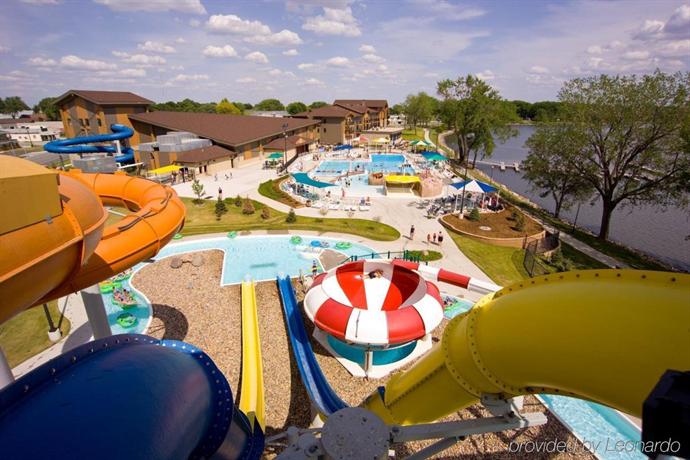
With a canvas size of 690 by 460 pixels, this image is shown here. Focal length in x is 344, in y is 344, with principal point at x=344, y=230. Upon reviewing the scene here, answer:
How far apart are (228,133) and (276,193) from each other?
22.4 metres

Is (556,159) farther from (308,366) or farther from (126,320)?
(126,320)

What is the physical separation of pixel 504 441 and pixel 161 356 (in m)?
9.20

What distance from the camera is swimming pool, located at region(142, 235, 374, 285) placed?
18.6 metres

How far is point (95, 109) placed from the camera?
46531mm

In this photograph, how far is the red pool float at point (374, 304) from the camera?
11023 millimetres

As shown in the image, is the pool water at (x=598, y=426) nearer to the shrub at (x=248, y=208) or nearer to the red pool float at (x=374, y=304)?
the red pool float at (x=374, y=304)

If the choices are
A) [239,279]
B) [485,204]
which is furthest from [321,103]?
[239,279]

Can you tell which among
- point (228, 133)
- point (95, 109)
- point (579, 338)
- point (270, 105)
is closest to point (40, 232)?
point (579, 338)

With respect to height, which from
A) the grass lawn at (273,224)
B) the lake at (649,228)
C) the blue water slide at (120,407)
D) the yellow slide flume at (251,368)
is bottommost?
the lake at (649,228)

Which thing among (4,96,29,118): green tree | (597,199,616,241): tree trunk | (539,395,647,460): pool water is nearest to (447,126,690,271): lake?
(597,199,616,241): tree trunk

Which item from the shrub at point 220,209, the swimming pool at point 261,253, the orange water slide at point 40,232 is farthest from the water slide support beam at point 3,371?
the shrub at point 220,209

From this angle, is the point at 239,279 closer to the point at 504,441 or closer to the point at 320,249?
the point at 320,249

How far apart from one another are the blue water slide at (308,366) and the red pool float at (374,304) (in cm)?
99

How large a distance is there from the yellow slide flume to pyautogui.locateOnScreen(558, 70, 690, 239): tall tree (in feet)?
83.3
